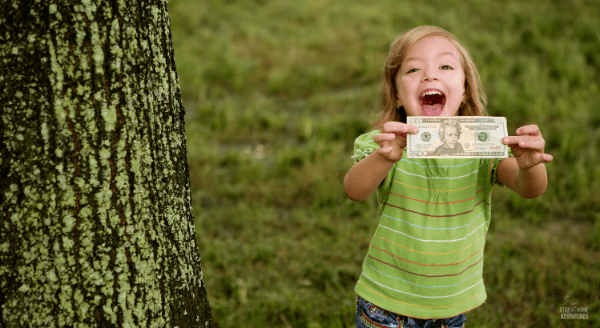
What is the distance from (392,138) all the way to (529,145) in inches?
17.2

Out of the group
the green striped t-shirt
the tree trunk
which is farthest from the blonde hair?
the tree trunk

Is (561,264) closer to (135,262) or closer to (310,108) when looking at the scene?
(135,262)

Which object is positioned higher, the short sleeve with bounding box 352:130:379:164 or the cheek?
the cheek

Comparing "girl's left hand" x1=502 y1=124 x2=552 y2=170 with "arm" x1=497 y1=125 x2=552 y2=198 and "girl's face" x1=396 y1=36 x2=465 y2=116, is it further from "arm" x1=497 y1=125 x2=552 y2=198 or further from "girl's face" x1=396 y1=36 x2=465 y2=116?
"girl's face" x1=396 y1=36 x2=465 y2=116

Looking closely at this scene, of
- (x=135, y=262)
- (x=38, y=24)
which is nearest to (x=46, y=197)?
(x=135, y=262)

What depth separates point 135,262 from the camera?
1413 mm

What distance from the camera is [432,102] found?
5.60ft

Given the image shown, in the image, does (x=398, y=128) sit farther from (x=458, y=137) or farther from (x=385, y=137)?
(x=458, y=137)

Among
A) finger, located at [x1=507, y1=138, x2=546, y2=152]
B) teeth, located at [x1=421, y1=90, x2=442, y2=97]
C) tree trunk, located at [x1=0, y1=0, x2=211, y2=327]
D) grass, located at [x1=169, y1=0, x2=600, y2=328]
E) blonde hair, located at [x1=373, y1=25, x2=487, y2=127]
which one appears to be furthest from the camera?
grass, located at [x1=169, y1=0, x2=600, y2=328]

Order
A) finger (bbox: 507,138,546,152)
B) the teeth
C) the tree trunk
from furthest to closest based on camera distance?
the teeth < finger (bbox: 507,138,546,152) < the tree trunk

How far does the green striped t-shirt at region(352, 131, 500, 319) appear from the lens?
5.43 feet

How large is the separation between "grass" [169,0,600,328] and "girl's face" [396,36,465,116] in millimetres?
1510

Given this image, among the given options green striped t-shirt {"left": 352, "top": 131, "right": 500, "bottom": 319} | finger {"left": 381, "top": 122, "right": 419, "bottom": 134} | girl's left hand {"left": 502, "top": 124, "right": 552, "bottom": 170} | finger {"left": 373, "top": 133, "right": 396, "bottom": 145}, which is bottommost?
green striped t-shirt {"left": 352, "top": 131, "right": 500, "bottom": 319}

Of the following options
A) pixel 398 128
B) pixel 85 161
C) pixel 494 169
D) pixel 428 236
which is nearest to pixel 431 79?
pixel 398 128
